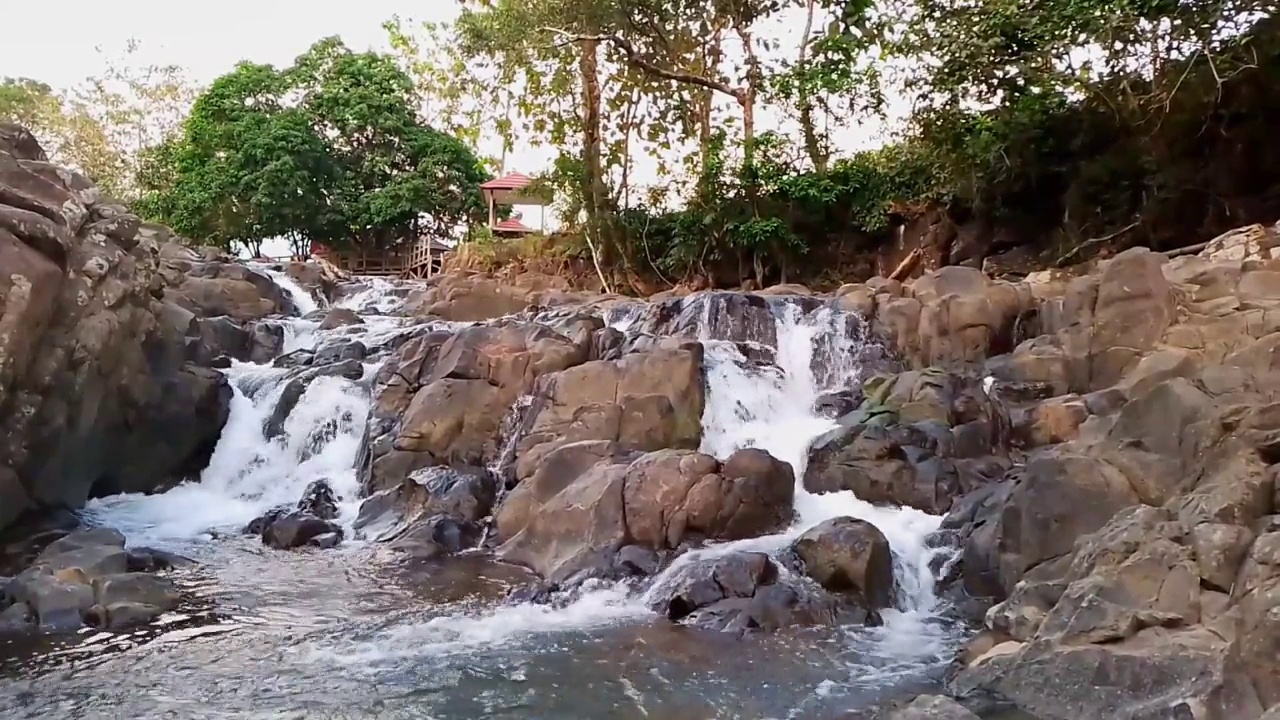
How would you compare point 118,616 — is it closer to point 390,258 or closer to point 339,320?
point 339,320

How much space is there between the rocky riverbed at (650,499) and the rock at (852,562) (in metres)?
0.04

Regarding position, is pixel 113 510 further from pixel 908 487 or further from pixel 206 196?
pixel 206 196

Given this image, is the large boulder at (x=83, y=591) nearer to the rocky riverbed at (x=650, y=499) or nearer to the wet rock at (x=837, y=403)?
the rocky riverbed at (x=650, y=499)

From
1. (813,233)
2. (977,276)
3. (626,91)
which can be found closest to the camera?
(977,276)

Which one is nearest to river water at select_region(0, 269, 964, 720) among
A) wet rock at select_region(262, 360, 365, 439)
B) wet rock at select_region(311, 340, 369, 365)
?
wet rock at select_region(262, 360, 365, 439)

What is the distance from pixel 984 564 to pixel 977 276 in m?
7.53

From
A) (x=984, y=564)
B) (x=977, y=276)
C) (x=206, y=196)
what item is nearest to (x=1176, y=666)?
(x=984, y=564)

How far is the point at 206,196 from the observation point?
31359 millimetres

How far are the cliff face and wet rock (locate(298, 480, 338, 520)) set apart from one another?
8.00ft

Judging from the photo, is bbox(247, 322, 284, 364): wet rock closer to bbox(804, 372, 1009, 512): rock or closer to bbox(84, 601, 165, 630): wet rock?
bbox(84, 601, 165, 630): wet rock

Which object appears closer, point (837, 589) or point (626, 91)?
point (837, 589)

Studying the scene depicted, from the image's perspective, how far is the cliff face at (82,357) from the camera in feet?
35.3

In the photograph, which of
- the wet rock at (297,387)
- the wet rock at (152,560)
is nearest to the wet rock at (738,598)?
the wet rock at (152,560)

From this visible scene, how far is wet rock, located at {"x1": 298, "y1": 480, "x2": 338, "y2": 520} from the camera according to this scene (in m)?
12.9
